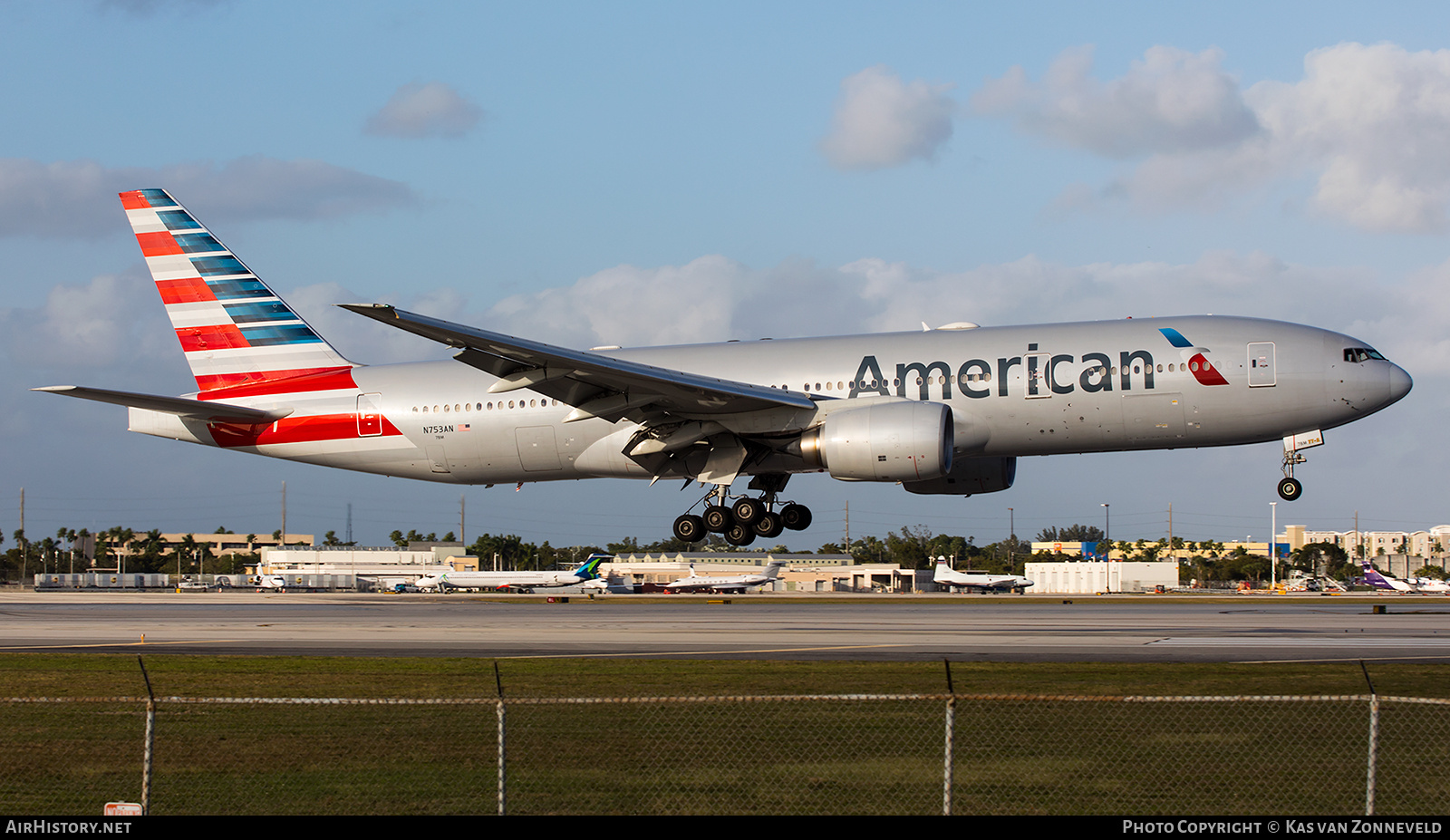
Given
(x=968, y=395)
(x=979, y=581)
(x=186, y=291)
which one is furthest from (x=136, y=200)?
(x=979, y=581)

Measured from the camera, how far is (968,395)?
2836 centimetres

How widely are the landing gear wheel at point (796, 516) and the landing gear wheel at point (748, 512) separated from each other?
4.11ft

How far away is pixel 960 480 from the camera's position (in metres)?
32.7

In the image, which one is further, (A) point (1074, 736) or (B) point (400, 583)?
(B) point (400, 583)

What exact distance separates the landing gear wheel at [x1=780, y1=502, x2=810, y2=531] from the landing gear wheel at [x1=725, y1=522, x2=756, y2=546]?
138 cm

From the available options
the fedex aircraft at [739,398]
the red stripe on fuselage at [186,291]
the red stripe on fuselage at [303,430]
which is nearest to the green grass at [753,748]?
the fedex aircraft at [739,398]

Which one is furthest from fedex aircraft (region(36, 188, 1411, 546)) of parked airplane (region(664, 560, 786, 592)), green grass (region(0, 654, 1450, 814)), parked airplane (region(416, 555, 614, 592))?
parked airplane (region(416, 555, 614, 592))

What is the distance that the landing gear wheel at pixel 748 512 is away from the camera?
1232 inches

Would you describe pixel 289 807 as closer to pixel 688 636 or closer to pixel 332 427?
pixel 688 636

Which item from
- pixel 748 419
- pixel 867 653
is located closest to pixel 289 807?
pixel 867 653

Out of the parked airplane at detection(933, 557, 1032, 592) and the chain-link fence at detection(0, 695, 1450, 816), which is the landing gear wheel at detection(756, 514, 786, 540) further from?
the parked airplane at detection(933, 557, 1032, 592)

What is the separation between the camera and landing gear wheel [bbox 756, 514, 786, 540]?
31531 mm

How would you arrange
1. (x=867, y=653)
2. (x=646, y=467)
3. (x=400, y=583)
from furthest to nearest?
(x=400, y=583) < (x=646, y=467) < (x=867, y=653)

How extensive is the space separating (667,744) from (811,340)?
19.0 m
